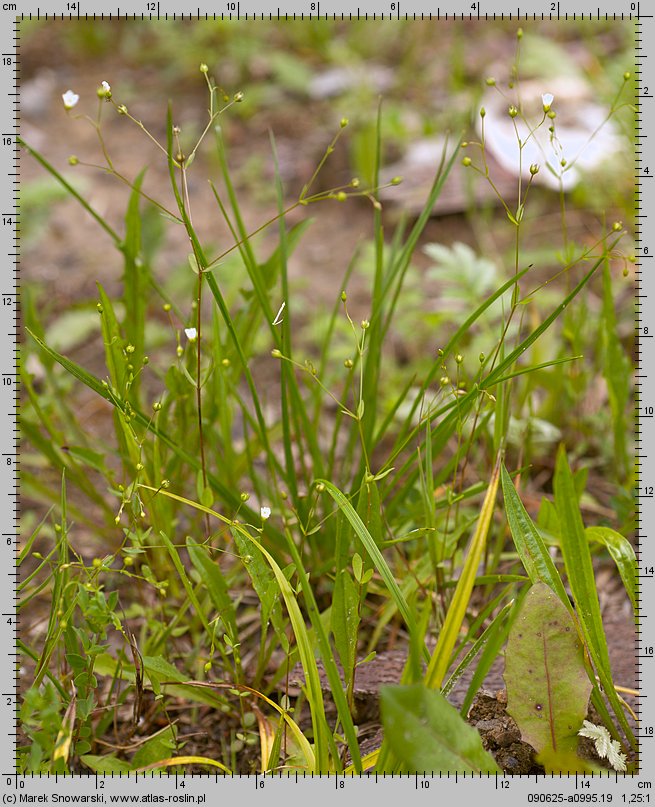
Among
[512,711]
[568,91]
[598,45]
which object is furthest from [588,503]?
[598,45]

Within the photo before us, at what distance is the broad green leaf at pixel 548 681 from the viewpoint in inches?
44.7

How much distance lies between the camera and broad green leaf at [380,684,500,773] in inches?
37.1

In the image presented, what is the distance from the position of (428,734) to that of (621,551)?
472 mm

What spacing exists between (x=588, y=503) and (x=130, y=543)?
96 centimetres

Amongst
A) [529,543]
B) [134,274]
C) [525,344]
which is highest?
[134,274]

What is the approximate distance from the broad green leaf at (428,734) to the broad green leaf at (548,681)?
0.40ft

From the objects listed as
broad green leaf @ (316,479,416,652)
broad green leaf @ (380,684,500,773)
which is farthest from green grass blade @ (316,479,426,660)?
broad green leaf @ (380,684,500,773)

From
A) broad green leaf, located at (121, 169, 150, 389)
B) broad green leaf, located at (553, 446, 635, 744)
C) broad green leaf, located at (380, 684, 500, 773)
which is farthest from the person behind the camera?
broad green leaf, located at (121, 169, 150, 389)

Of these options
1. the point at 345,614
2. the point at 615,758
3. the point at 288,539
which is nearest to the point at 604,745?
the point at 615,758

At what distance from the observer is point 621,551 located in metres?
1.26

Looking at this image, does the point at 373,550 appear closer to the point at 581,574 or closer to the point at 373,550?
the point at 373,550

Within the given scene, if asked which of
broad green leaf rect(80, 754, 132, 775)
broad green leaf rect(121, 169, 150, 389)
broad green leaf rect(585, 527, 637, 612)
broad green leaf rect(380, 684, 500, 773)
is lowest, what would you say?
broad green leaf rect(80, 754, 132, 775)

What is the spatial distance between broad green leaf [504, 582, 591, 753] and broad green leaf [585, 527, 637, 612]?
169 mm

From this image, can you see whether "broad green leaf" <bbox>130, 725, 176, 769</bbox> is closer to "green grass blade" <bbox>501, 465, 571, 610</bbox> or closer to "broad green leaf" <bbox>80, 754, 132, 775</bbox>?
"broad green leaf" <bbox>80, 754, 132, 775</bbox>
